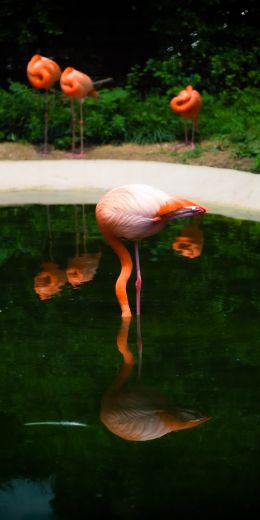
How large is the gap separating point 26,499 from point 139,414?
97 cm

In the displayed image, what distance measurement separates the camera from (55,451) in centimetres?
452

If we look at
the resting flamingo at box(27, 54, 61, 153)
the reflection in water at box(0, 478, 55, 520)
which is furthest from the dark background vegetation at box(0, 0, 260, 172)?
the reflection in water at box(0, 478, 55, 520)

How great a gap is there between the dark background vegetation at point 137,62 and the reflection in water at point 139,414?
6.95 m

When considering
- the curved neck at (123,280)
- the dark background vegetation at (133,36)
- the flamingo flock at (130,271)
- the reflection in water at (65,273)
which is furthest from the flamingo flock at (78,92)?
the curved neck at (123,280)

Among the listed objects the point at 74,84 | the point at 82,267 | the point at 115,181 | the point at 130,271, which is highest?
the point at 74,84

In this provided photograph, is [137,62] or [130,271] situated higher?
[130,271]

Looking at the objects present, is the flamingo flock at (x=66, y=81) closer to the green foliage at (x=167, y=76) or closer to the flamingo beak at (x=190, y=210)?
the green foliage at (x=167, y=76)

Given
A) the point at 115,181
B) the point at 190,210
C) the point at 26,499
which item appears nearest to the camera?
the point at 26,499

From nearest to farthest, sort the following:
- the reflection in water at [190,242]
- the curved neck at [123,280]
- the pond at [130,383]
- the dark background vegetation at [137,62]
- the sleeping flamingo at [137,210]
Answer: the pond at [130,383] → the sleeping flamingo at [137,210] → the curved neck at [123,280] → the reflection in water at [190,242] → the dark background vegetation at [137,62]

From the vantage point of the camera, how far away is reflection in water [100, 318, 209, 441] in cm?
471

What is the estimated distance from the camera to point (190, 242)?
8375 millimetres

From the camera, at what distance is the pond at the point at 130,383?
4133mm

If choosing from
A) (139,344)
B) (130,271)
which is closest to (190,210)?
(130,271)

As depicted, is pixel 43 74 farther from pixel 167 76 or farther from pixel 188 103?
pixel 167 76
